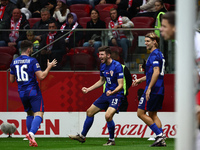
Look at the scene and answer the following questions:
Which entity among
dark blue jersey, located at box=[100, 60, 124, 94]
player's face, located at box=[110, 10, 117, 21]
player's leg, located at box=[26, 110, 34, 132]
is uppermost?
player's face, located at box=[110, 10, 117, 21]

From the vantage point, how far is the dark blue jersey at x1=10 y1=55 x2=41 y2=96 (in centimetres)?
883

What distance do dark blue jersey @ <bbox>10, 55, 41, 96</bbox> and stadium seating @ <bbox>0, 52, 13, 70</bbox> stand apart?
2.53 metres

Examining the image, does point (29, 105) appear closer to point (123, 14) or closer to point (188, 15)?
point (123, 14)

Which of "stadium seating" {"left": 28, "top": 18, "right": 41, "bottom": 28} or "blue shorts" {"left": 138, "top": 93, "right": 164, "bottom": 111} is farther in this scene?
"stadium seating" {"left": 28, "top": 18, "right": 41, "bottom": 28}

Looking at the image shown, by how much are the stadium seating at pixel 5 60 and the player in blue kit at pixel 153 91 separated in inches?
156

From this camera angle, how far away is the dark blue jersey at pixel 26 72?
348 inches

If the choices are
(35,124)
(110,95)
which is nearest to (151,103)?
(110,95)

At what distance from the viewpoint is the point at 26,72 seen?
8.88m

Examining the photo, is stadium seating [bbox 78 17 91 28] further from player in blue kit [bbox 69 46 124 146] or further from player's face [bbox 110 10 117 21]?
player in blue kit [bbox 69 46 124 146]

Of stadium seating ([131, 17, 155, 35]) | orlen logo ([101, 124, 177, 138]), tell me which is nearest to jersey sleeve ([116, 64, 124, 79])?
orlen logo ([101, 124, 177, 138])

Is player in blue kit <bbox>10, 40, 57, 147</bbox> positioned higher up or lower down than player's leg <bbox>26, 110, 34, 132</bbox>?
higher up

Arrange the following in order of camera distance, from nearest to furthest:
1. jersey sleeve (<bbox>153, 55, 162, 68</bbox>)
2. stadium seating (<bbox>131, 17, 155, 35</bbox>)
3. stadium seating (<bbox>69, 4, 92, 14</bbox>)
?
jersey sleeve (<bbox>153, 55, 162, 68</bbox>) < stadium seating (<bbox>131, 17, 155, 35</bbox>) < stadium seating (<bbox>69, 4, 92, 14</bbox>)

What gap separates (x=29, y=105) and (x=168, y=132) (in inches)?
Result: 144

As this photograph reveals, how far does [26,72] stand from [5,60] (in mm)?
2822
